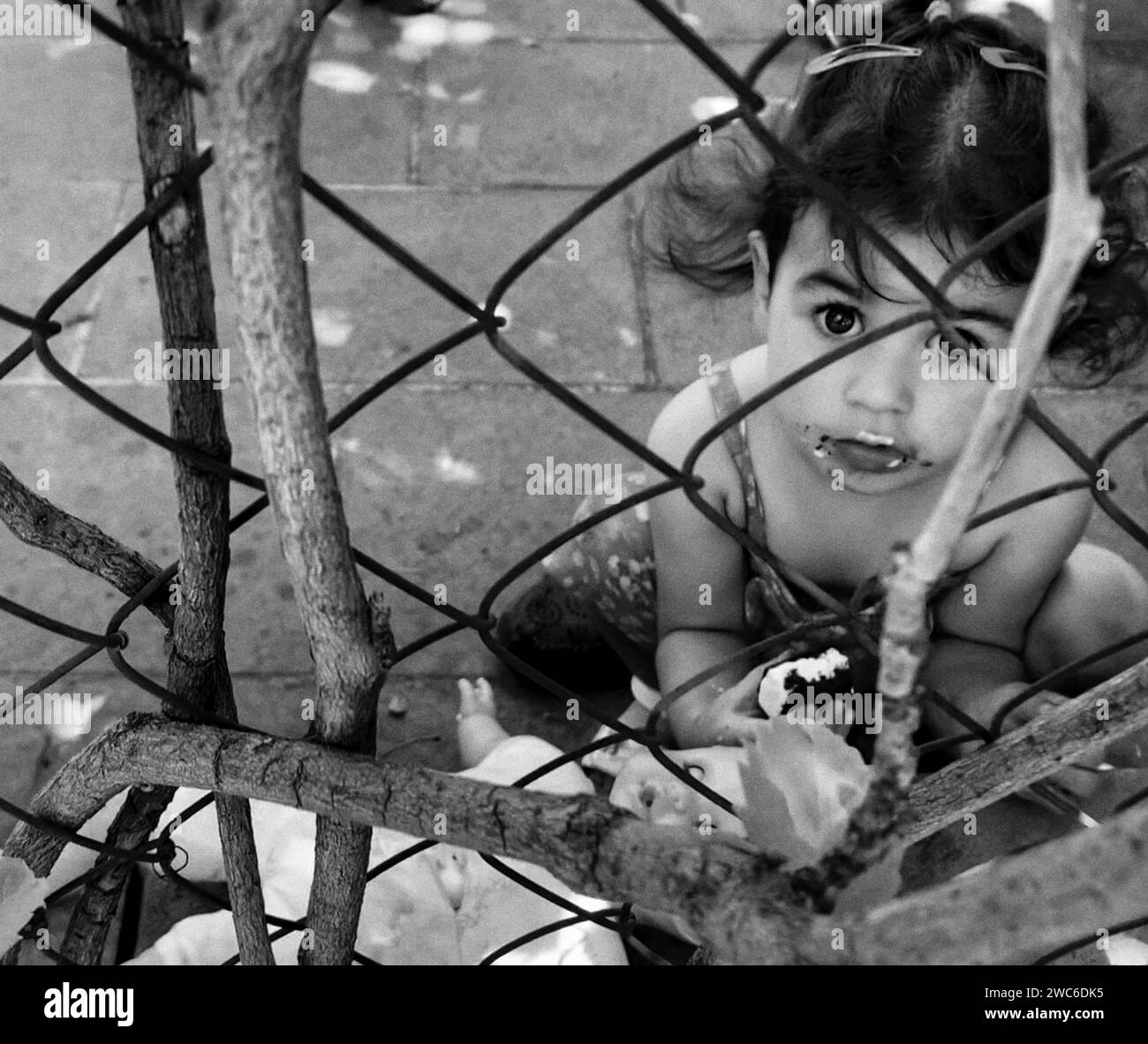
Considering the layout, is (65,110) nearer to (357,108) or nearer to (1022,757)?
(357,108)

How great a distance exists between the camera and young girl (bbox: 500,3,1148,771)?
4.80ft

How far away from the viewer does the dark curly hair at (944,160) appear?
57.3 inches

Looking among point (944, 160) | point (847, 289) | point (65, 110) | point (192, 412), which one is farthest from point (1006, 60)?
point (65, 110)

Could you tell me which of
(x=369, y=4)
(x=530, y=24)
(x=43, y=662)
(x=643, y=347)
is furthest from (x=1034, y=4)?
(x=43, y=662)

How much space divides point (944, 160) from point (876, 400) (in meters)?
0.26

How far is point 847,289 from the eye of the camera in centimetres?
149

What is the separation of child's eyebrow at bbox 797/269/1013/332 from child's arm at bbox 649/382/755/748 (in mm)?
431

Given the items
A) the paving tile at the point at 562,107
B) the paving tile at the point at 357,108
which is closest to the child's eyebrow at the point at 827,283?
the paving tile at the point at 562,107

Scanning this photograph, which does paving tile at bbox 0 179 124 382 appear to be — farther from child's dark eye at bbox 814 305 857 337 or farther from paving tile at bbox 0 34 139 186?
child's dark eye at bbox 814 305 857 337

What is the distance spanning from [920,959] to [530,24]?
10.6 ft

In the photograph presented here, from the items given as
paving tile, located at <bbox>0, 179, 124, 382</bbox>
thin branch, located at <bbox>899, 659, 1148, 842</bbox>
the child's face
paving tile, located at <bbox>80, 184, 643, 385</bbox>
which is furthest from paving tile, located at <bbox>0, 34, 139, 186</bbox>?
thin branch, located at <bbox>899, 659, 1148, 842</bbox>

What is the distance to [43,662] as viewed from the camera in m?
2.15
